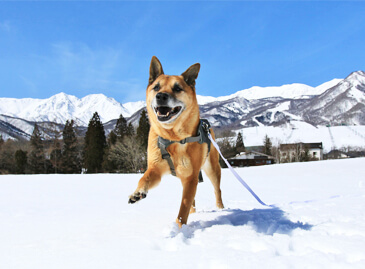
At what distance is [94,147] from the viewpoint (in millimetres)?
45250

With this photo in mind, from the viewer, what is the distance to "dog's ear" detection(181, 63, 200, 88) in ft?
10.6

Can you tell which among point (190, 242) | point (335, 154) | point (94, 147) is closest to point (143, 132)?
point (94, 147)

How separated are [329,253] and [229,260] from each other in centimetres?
88

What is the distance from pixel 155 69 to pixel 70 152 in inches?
1817

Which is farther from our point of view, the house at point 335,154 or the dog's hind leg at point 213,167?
the house at point 335,154

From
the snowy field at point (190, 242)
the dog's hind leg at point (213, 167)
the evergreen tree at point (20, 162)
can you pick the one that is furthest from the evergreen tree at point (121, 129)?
the snowy field at point (190, 242)

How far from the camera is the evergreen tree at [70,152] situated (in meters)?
44.2

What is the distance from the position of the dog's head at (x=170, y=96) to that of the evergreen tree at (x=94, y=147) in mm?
43163

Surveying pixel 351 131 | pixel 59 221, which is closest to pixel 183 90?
pixel 59 221

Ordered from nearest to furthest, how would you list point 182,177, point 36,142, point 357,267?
1. point 357,267
2. point 182,177
3. point 36,142

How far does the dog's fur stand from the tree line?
119 feet

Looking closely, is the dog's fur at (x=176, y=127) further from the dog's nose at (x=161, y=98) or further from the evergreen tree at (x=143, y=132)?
the evergreen tree at (x=143, y=132)

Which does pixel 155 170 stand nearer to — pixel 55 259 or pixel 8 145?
pixel 55 259

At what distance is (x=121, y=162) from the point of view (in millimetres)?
42812
